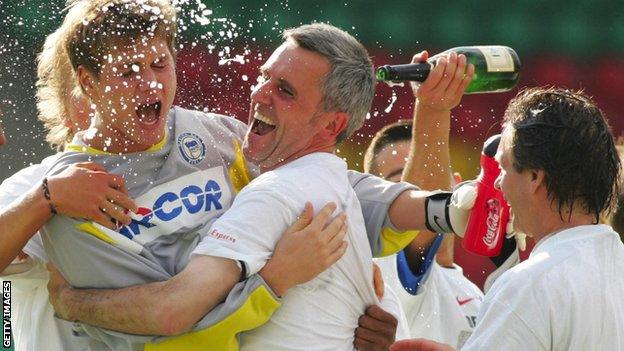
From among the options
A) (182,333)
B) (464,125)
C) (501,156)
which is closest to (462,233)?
(501,156)

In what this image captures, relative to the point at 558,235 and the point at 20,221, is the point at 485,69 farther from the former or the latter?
the point at 20,221

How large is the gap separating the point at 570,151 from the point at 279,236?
0.87 meters

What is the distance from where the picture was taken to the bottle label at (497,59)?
180 inches

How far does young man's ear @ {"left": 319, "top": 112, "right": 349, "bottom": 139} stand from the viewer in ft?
13.8

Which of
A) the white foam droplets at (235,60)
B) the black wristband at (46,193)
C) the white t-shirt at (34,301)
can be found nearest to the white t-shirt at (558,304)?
the black wristband at (46,193)

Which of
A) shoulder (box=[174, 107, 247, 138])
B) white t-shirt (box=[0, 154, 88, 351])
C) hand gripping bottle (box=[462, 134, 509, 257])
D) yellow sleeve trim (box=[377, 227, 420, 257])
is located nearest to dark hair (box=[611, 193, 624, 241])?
hand gripping bottle (box=[462, 134, 509, 257])

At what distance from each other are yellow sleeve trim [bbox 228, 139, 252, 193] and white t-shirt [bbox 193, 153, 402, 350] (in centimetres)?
25

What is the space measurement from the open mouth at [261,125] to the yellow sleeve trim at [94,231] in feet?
2.13

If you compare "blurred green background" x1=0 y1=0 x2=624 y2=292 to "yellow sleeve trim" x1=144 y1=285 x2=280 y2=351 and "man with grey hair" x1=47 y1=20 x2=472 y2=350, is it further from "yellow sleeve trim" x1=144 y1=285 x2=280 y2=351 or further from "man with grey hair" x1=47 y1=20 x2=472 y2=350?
"yellow sleeve trim" x1=144 y1=285 x2=280 y2=351

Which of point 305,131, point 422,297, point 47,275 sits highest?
point 305,131

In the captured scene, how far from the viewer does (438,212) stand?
13.4 ft

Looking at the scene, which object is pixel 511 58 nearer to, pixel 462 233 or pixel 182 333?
pixel 462 233

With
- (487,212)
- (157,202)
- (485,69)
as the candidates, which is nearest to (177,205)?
(157,202)

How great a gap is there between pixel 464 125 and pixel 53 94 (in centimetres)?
427
